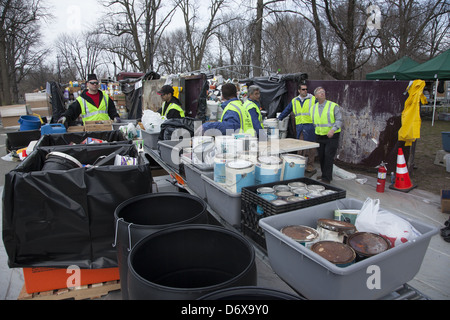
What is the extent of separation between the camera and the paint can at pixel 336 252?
53.0 inches

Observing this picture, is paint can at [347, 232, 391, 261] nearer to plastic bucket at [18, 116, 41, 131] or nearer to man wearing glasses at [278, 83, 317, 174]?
man wearing glasses at [278, 83, 317, 174]

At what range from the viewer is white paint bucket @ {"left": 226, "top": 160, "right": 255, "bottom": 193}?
2.11 meters

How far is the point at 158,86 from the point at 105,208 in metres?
8.84

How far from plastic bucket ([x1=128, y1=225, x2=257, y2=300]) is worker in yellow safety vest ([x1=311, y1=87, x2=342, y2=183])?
4481mm

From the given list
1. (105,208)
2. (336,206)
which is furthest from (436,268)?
(105,208)

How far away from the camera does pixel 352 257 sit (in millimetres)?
1383

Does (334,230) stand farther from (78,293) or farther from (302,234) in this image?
(78,293)

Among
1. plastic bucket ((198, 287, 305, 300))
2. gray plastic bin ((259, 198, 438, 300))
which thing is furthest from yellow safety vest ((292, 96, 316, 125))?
plastic bucket ((198, 287, 305, 300))

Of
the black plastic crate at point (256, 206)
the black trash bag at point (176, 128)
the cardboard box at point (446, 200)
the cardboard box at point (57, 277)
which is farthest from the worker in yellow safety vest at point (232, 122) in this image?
the cardboard box at point (446, 200)

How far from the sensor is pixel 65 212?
7.23 feet

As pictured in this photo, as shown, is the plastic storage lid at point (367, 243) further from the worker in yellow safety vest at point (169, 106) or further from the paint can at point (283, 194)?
the worker in yellow safety vest at point (169, 106)

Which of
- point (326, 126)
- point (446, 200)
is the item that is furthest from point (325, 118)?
point (446, 200)

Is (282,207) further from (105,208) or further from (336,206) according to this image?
(105,208)

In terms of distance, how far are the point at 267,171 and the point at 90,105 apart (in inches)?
181
